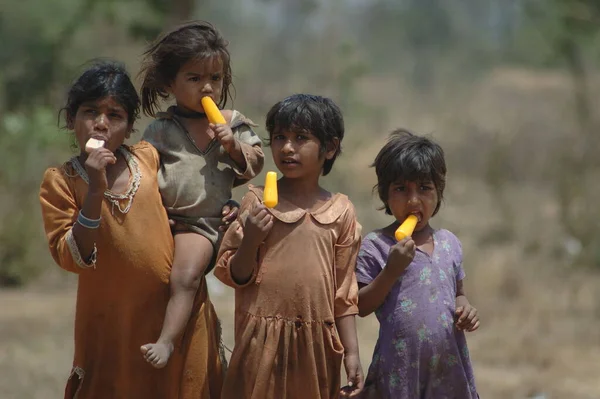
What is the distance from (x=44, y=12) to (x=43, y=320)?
7627mm

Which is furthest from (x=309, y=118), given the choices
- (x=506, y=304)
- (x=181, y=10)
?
(x=181, y=10)

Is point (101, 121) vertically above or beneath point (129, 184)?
above

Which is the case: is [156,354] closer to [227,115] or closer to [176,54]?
[227,115]

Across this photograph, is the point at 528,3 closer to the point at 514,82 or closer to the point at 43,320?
the point at 514,82

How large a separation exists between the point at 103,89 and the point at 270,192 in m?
0.61

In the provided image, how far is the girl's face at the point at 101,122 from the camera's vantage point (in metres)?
3.04

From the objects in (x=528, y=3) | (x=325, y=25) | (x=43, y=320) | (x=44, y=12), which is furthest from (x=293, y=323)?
(x=325, y=25)

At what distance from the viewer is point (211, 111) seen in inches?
123

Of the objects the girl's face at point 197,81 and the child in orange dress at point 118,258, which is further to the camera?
the girl's face at point 197,81

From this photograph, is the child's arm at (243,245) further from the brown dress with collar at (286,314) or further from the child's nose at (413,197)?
the child's nose at (413,197)

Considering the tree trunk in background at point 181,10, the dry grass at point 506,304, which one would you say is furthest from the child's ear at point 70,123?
the tree trunk in background at point 181,10

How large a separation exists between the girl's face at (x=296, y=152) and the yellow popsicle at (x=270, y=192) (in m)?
0.11

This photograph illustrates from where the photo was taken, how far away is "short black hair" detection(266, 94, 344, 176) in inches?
122

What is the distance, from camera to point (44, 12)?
14.7m
